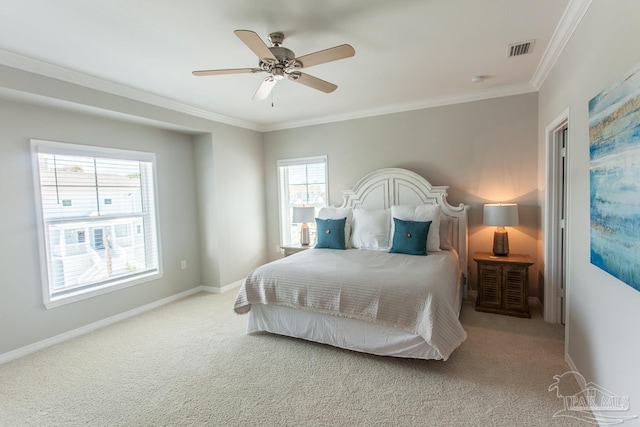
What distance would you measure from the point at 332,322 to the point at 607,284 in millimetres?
1891

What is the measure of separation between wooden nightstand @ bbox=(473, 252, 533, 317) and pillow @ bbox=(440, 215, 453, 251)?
0.35 meters

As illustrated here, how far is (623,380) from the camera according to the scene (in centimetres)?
154

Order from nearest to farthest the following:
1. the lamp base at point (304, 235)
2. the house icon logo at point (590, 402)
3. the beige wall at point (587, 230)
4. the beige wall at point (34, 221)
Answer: the beige wall at point (587, 230), the house icon logo at point (590, 402), the beige wall at point (34, 221), the lamp base at point (304, 235)

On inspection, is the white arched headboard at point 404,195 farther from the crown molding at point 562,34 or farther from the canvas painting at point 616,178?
the canvas painting at point 616,178

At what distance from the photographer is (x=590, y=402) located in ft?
6.28

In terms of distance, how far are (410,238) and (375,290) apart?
118 cm

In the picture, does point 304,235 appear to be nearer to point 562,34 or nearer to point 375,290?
point 375,290

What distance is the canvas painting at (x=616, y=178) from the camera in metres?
1.35

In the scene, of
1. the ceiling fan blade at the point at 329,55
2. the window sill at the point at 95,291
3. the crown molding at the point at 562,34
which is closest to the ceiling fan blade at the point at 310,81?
the ceiling fan blade at the point at 329,55

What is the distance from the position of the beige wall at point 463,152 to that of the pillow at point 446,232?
323 millimetres

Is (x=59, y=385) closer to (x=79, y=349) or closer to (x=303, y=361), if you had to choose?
(x=79, y=349)

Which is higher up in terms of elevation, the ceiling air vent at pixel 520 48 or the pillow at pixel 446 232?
the ceiling air vent at pixel 520 48

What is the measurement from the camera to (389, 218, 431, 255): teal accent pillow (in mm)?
3397

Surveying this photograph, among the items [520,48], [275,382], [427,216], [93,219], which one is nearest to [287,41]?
[520,48]
